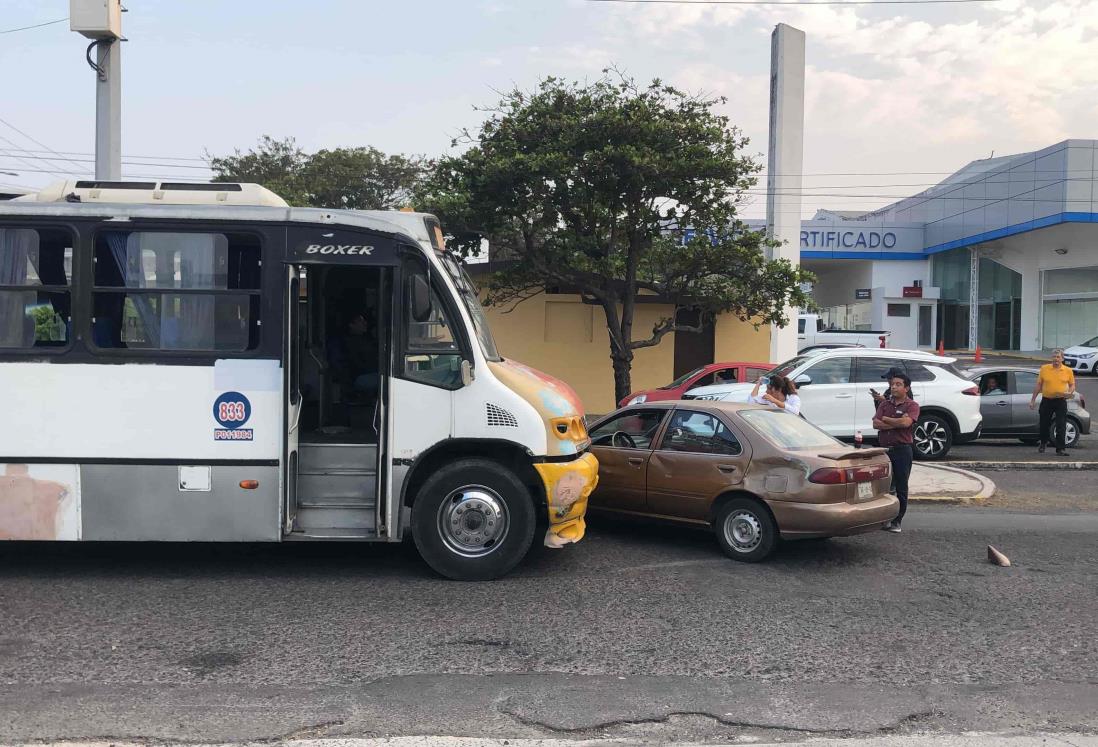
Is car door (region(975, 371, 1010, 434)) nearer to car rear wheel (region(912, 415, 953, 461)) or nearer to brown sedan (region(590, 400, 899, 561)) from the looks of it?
car rear wheel (region(912, 415, 953, 461))

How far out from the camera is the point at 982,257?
45.8 meters

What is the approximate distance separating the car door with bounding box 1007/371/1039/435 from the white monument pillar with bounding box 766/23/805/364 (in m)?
6.24

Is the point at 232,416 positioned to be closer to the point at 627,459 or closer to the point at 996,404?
the point at 627,459

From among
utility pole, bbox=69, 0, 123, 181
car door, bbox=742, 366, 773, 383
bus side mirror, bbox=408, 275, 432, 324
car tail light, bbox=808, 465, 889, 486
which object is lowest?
car tail light, bbox=808, 465, 889, 486

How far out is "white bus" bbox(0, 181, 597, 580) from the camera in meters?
7.14

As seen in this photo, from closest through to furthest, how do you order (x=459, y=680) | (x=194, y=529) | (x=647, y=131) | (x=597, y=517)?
(x=459, y=680)
(x=194, y=529)
(x=597, y=517)
(x=647, y=131)

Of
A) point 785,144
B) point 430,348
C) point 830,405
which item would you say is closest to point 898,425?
point 430,348

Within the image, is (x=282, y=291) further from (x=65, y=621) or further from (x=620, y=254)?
(x=620, y=254)

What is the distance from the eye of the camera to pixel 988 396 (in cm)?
1727

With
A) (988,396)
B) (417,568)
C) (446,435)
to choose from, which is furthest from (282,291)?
(988,396)

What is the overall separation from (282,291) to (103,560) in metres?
2.89

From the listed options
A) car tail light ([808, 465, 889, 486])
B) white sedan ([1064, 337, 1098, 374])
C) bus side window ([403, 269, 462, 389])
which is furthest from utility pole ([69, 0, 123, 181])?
white sedan ([1064, 337, 1098, 374])

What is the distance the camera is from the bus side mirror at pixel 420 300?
288 inches

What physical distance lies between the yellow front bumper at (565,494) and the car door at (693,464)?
4.21 ft
